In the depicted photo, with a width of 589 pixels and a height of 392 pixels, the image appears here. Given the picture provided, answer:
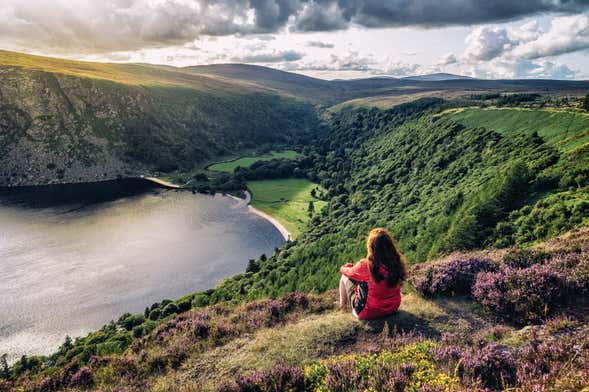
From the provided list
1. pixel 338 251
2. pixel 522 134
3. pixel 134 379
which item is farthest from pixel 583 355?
pixel 522 134

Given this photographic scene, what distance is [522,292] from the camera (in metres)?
10.0

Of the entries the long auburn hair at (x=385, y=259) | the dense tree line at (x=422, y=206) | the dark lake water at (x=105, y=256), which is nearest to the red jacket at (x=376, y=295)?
the long auburn hair at (x=385, y=259)

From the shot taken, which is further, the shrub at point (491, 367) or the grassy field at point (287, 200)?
the grassy field at point (287, 200)

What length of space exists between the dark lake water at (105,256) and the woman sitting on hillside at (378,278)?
50.9 m

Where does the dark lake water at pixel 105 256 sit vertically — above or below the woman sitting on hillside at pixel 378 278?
below

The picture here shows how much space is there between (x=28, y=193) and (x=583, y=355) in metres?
140

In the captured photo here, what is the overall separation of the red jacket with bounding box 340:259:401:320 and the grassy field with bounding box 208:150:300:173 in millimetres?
140185

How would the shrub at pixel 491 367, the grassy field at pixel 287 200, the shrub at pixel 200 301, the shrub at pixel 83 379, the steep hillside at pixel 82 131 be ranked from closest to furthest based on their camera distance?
the shrub at pixel 491 367, the shrub at pixel 83 379, the shrub at pixel 200 301, the grassy field at pixel 287 200, the steep hillside at pixel 82 131

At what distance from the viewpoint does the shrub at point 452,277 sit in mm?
11938

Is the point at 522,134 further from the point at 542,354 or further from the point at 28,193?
the point at 28,193

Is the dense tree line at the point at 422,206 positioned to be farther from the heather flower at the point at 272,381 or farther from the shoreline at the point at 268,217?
the heather flower at the point at 272,381

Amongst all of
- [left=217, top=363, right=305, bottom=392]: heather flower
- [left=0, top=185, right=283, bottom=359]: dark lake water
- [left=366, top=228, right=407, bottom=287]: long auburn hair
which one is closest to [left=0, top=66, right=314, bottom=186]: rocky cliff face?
[left=0, top=185, right=283, bottom=359]: dark lake water

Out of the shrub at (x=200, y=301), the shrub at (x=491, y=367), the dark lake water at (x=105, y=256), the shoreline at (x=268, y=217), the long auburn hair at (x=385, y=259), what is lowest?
the dark lake water at (x=105, y=256)

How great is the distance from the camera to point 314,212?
329ft
